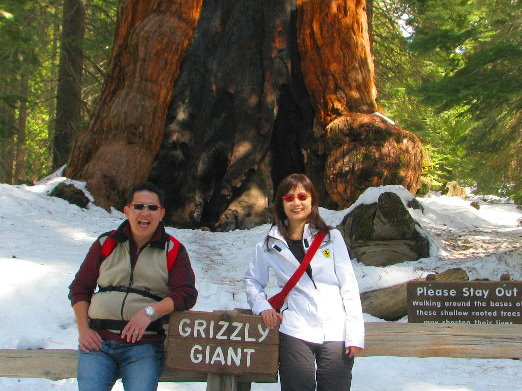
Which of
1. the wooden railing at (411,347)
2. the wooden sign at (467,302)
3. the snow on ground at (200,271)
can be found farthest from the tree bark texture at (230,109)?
the wooden railing at (411,347)

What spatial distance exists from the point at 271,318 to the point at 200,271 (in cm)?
530

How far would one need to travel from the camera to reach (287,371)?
2865mm

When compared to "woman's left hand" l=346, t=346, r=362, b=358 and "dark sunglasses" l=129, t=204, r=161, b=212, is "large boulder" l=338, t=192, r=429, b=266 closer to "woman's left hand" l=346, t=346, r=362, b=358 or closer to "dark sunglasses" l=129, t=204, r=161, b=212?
"woman's left hand" l=346, t=346, r=362, b=358

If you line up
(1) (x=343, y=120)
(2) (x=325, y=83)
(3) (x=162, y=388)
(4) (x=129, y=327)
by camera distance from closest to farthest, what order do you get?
(4) (x=129, y=327), (3) (x=162, y=388), (1) (x=343, y=120), (2) (x=325, y=83)

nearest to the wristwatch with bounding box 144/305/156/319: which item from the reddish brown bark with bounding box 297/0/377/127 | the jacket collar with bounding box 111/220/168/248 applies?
the jacket collar with bounding box 111/220/168/248

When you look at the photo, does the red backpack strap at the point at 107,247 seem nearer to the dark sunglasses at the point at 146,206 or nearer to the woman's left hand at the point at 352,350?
the dark sunglasses at the point at 146,206

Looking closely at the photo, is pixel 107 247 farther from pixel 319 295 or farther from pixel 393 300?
pixel 393 300

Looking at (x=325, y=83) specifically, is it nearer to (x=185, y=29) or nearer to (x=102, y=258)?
(x=185, y=29)

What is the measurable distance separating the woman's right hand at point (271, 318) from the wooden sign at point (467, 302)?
5.73 feet

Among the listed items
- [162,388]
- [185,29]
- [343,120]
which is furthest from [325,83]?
[162,388]

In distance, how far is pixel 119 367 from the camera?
2.91 m

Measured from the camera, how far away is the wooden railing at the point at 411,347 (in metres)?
3.33

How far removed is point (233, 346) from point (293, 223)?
0.74m

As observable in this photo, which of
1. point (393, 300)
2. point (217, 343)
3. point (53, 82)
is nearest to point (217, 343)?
point (217, 343)
